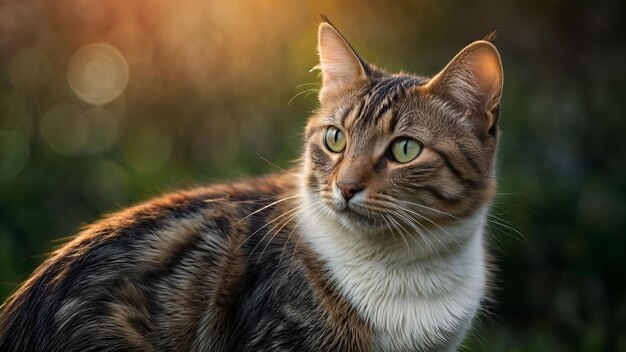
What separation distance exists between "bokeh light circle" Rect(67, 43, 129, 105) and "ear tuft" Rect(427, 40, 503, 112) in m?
4.10

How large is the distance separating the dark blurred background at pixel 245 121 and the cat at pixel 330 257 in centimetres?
198

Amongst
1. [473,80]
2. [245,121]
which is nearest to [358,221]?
[473,80]

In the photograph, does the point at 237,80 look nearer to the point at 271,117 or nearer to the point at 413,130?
the point at 271,117

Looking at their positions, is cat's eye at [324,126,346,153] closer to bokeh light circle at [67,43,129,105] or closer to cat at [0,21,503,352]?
cat at [0,21,503,352]

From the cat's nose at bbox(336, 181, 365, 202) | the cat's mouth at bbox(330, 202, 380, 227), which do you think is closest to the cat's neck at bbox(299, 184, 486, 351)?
the cat's mouth at bbox(330, 202, 380, 227)

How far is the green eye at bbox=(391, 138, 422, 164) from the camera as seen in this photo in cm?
318

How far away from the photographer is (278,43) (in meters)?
7.11

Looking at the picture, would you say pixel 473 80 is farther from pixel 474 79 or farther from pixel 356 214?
pixel 356 214

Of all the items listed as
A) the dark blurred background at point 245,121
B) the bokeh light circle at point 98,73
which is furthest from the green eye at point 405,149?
the bokeh light circle at point 98,73

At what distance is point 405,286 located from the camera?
320 cm

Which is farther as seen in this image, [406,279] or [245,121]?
[245,121]

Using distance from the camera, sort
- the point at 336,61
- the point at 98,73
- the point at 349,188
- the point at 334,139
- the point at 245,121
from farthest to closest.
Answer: the point at 98,73 → the point at 245,121 → the point at 336,61 → the point at 334,139 → the point at 349,188

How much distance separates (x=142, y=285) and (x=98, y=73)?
4.14 m

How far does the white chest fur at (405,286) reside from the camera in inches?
123
